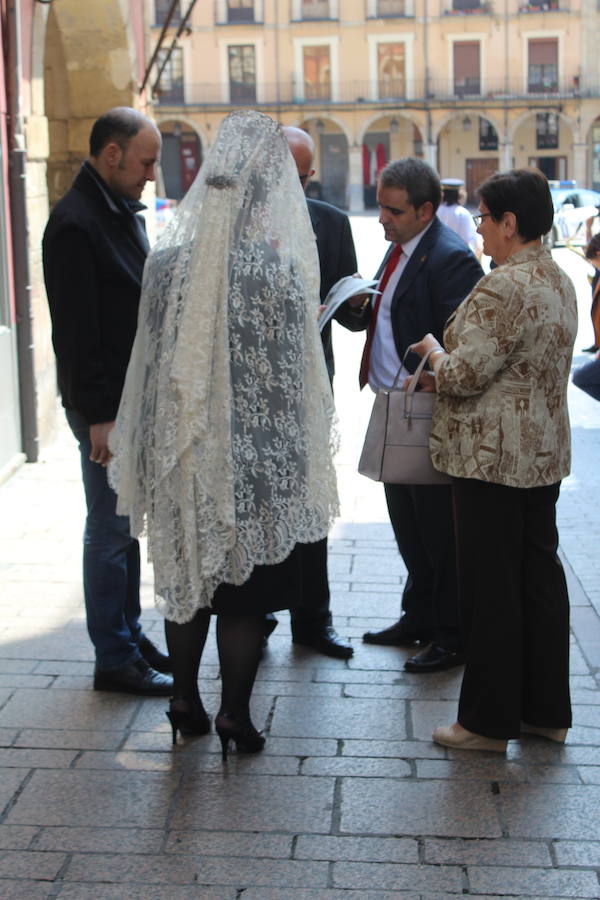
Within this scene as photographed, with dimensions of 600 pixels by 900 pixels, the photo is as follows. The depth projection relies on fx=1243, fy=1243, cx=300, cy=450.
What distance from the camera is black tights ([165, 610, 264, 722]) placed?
361 cm

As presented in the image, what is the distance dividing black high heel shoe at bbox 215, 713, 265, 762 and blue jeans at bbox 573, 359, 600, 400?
353cm

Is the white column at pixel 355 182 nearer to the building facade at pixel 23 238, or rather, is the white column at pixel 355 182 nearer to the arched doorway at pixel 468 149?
the arched doorway at pixel 468 149

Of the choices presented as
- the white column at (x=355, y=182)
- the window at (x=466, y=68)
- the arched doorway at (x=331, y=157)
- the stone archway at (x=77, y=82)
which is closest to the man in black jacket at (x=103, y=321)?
the stone archway at (x=77, y=82)

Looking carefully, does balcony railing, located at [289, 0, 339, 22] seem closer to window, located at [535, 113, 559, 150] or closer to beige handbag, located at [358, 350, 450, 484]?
window, located at [535, 113, 559, 150]

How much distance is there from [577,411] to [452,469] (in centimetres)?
651

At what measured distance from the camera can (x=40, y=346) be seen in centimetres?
852

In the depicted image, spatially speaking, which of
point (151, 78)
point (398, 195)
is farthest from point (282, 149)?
point (151, 78)

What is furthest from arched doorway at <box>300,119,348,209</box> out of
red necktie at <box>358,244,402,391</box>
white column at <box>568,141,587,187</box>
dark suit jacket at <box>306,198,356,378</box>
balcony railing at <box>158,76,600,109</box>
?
red necktie at <box>358,244,402,391</box>

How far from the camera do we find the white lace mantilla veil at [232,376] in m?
3.31

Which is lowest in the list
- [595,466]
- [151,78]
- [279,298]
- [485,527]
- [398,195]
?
[595,466]

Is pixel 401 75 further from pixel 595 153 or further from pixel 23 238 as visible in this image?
pixel 23 238

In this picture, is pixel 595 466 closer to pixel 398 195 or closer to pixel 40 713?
pixel 398 195

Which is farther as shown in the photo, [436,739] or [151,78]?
[151,78]

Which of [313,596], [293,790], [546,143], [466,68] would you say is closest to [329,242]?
[313,596]
